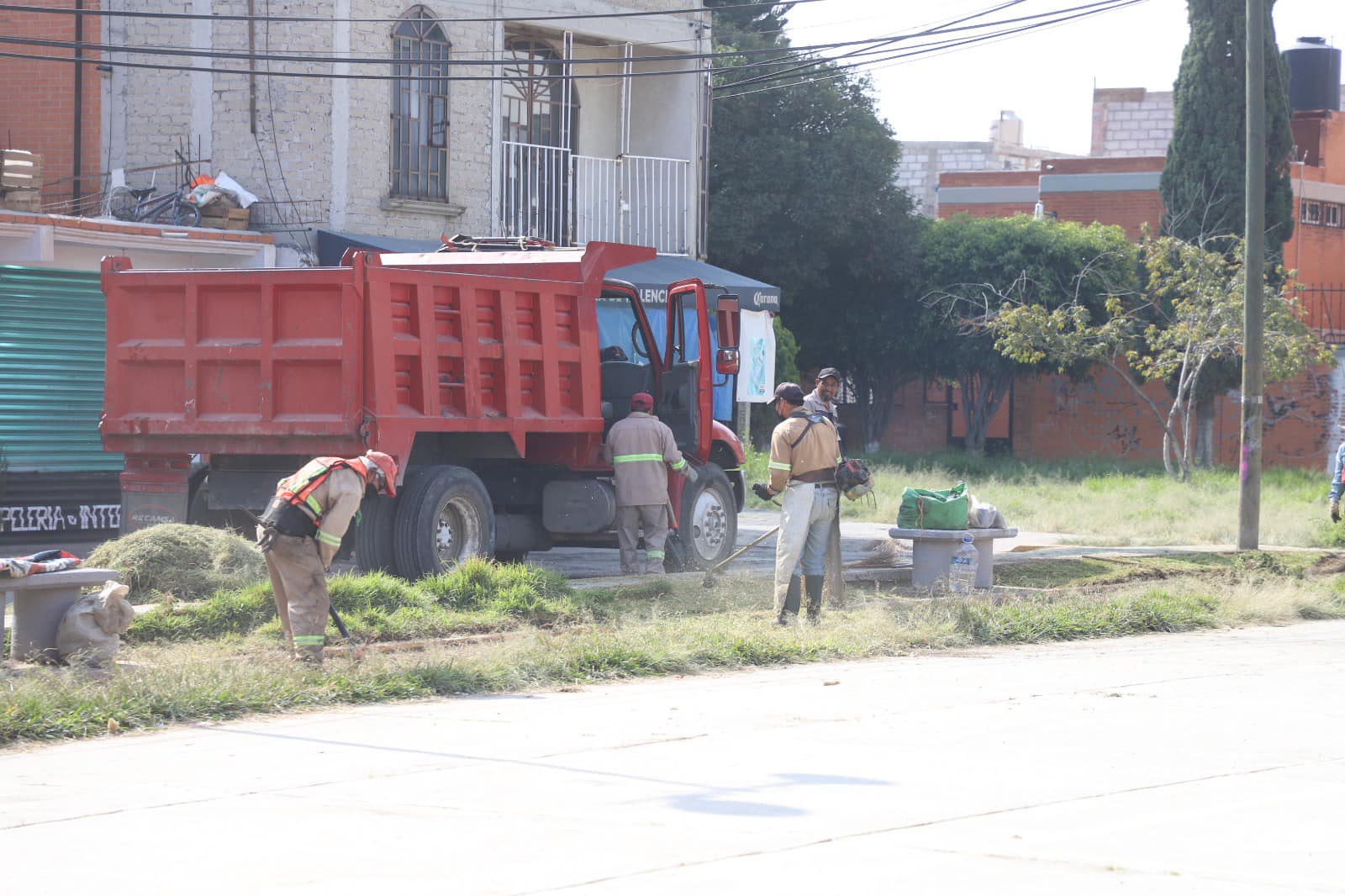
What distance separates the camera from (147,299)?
12.7 metres

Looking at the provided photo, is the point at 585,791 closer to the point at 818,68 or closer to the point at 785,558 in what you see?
the point at 785,558

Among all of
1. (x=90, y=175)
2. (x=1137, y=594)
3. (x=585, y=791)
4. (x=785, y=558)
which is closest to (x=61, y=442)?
(x=90, y=175)

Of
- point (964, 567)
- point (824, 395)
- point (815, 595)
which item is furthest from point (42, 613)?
point (964, 567)

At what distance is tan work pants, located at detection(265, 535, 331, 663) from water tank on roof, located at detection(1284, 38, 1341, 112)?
3880 centimetres

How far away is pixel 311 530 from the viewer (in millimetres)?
9391

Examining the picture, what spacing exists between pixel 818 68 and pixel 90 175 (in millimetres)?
20169

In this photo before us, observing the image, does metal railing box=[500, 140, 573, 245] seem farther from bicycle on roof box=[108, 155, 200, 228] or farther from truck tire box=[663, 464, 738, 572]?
truck tire box=[663, 464, 738, 572]

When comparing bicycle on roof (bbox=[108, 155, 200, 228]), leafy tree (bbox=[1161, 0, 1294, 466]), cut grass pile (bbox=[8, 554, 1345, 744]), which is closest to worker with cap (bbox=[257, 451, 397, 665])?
cut grass pile (bbox=[8, 554, 1345, 744])

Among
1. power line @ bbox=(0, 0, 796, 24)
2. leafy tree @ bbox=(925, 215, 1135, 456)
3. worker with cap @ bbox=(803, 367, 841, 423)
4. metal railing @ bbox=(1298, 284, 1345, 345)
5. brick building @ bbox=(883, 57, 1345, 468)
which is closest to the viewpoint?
worker with cap @ bbox=(803, 367, 841, 423)

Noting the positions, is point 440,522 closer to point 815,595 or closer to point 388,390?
point 388,390

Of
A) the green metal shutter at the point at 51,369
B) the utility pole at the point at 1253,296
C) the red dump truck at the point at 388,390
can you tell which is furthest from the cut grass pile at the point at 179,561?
the utility pole at the point at 1253,296

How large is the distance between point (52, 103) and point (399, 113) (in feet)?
14.3

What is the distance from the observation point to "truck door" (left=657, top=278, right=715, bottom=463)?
50.0 ft

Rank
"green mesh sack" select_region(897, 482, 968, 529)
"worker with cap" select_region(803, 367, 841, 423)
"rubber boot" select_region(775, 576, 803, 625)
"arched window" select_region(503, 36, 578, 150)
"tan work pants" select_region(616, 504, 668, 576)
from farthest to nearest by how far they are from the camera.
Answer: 1. "arched window" select_region(503, 36, 578, 150)
2. "tan work pants" select_region(616, 504, 668, 576)
3. "green mesh sack" select_region(897, 482, 968, 529)
4. "worker with cap" select_region(803, 367, 841, 423)
5. "rubber boot" select_region(775, 576, 803, 625)
